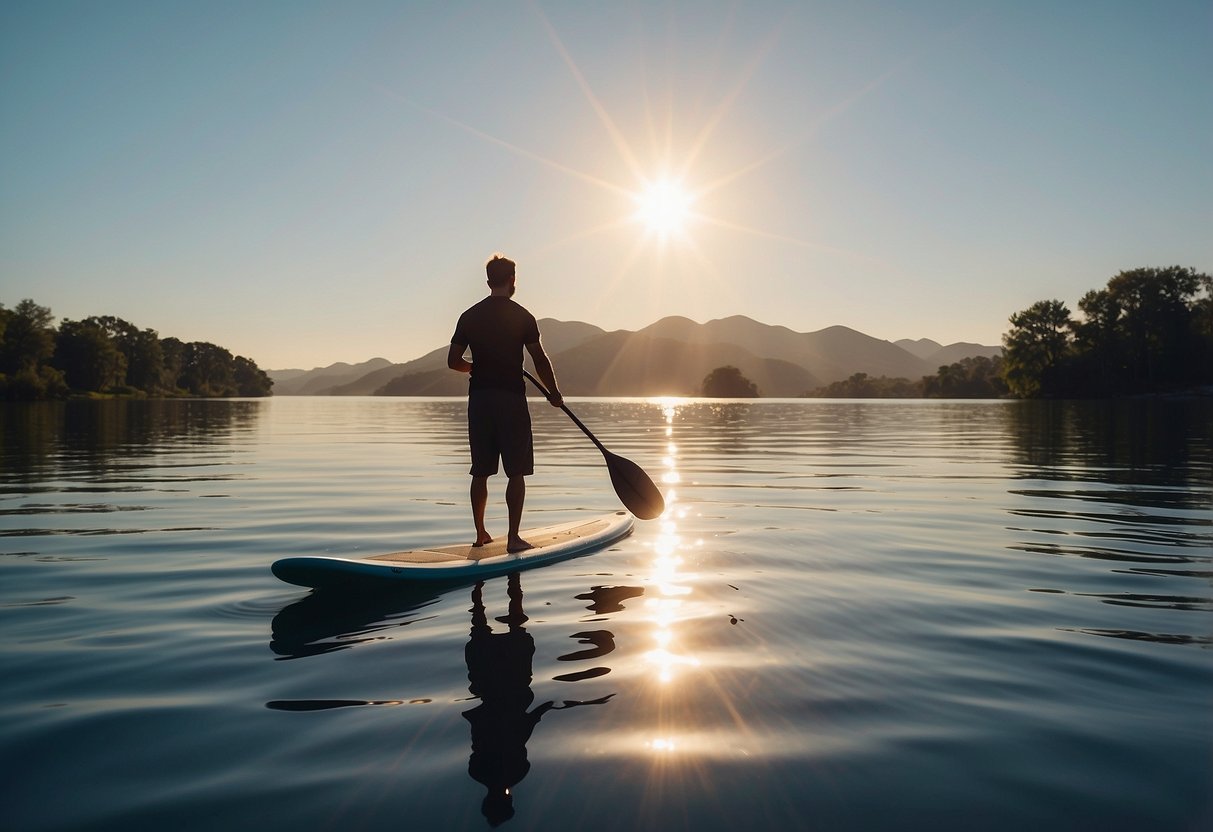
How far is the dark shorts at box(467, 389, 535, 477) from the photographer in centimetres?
805

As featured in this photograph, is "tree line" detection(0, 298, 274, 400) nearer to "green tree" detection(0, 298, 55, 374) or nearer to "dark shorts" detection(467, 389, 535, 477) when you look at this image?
"green tree" detection(0, 298, 55, 374)

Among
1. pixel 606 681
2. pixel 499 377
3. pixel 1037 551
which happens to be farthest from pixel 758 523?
pixel 606 681

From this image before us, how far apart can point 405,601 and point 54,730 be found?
2.84 metres

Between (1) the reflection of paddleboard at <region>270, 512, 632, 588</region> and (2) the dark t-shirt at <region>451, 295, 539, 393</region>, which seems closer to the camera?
(1) the reflection of paddleboard at <region>270, 512, 632, 588</region>

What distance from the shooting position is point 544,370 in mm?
8859

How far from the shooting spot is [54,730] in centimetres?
364

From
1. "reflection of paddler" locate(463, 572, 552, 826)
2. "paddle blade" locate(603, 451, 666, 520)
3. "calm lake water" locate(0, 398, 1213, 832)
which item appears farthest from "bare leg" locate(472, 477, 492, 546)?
"reflection of paddler" locate(463, 572, 552, 826)

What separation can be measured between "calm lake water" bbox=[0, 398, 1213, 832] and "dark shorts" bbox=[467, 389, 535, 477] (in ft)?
4.11

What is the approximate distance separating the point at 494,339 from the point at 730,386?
6525 inches

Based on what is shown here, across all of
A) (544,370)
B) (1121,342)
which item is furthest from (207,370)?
(544,370)

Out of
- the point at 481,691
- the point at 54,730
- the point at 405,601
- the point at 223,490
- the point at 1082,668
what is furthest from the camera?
the point at 223,490

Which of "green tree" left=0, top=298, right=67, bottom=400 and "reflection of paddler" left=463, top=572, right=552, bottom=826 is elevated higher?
"green tree" left=0, top=298, right=67, bottom=400

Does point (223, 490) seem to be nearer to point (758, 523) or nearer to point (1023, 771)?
point (758, 523)

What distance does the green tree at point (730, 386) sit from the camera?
17062cm
